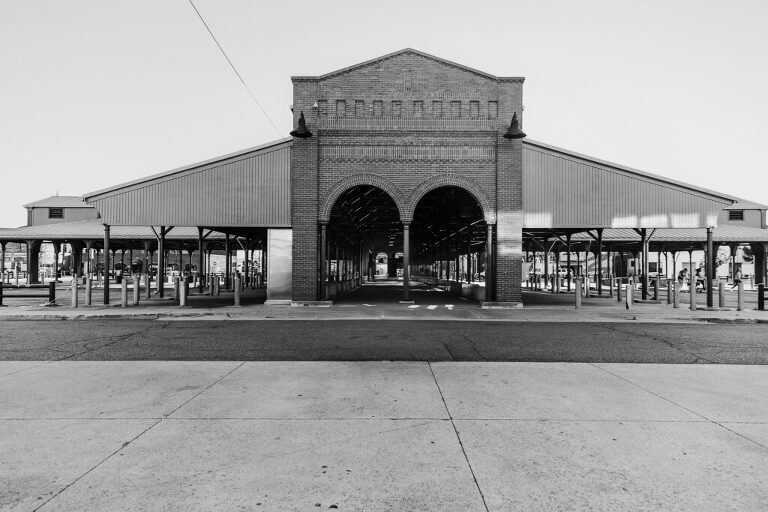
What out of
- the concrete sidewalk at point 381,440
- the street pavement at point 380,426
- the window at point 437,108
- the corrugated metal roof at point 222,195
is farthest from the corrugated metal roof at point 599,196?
the concrete sidewalk at point 381,440

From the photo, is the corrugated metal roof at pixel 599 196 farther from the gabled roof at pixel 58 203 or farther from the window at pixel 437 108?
the gabled roof at pixel 58 203

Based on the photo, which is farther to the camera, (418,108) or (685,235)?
(685,235)

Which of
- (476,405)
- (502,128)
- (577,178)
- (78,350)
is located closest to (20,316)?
(78,350)

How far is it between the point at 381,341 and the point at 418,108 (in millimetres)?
12066

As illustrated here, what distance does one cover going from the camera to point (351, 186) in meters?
20.5

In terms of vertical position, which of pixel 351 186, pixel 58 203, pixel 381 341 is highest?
pixel 58 203

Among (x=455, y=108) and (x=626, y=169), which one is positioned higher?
(x=455, y=108)

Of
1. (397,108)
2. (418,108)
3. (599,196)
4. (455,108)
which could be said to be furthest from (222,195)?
(599,196)

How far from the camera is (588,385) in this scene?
704 centimetres

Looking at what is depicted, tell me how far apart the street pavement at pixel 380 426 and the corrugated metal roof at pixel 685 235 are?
25.4m

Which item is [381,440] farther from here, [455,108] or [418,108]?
[455,108]

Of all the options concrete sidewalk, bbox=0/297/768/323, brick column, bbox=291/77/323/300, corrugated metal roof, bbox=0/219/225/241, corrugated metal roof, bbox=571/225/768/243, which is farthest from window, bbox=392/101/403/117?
corrugated metal roof, bbox=571/225/768/243

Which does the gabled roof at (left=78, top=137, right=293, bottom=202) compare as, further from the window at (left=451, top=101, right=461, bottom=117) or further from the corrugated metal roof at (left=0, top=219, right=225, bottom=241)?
the corrugated metal roof at (left=0, top=219, right=225, bottom=241)

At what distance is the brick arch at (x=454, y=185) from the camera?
20328mm
